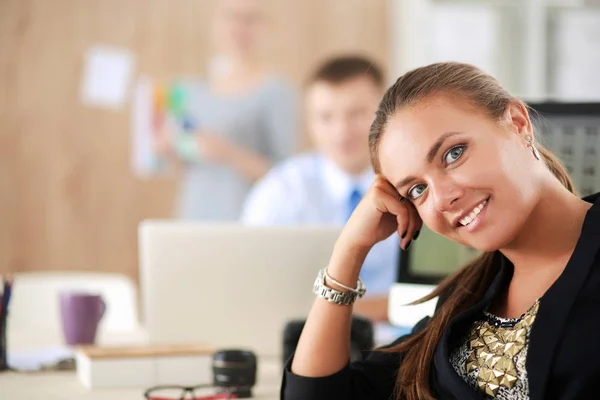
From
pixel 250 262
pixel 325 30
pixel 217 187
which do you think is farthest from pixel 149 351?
pixel 325 30

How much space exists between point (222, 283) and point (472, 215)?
80 centimetres

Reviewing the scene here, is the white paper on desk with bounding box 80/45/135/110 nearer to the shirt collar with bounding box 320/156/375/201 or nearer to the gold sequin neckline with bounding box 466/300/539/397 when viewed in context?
the shirt collar with bounding box 320/156/375/201

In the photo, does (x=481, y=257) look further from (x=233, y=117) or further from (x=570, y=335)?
(x=233, y=117)

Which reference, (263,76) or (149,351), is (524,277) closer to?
(149,351)

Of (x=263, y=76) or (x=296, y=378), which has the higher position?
(x=263, y=76)

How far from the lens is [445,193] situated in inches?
39.6

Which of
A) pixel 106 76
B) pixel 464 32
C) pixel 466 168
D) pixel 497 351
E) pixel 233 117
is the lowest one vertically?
pixel 497 351

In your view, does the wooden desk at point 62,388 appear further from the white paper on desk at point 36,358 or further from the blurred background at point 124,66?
the blurred background at point 124,66

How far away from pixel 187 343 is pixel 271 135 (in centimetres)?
250

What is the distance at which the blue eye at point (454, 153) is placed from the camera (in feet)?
3.29

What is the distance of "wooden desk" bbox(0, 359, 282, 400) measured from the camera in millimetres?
1332

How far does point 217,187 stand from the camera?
3.98 metres

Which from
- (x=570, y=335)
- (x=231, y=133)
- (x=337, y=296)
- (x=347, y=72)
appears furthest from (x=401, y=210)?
(x=231, y=133)

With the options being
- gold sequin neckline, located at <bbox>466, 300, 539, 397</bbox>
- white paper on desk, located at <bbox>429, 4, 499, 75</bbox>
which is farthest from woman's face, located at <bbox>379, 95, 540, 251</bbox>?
white paper on desk, located at <bbox>429, 4, 499, 75</bbox>
